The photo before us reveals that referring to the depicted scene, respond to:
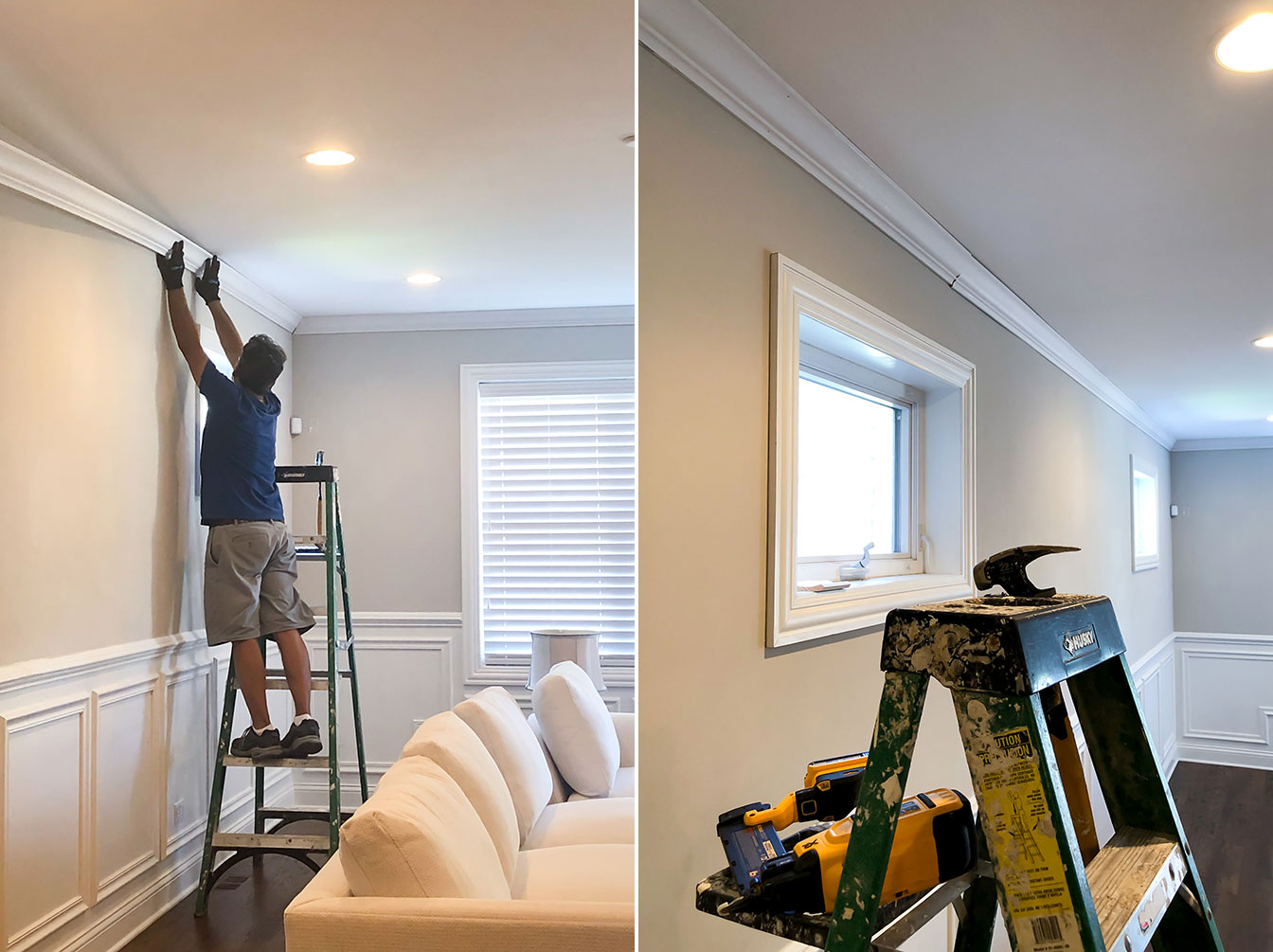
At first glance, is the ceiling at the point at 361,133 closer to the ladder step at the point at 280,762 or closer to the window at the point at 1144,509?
the ladder step at the point at 280,762

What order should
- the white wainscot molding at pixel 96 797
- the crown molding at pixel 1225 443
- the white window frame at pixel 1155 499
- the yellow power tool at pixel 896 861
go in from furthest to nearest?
1. the white window frame at pixel 1155 499
2. the crown molding at pixel 1225 443
3. the yellow power tool at pixel 896 861
4. the white wainscot molding at pixel 96 797

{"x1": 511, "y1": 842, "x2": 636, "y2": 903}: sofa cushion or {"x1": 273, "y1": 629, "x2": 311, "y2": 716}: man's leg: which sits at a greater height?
{"x1": 273, "y1": 629, "x2": 311, "y2": 716}: man's leg

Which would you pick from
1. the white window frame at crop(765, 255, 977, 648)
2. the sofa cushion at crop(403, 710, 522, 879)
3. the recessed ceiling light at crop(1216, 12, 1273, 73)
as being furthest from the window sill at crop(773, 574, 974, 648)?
the recessed ceiling light at crop(1216, 12, 1273, 73)

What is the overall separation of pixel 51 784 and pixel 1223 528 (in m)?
1.56

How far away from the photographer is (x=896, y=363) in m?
1.07

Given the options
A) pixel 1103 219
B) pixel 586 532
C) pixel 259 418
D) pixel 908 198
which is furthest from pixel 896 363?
pixel 259 418

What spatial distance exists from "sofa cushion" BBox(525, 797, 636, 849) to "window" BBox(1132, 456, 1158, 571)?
3.50 ft

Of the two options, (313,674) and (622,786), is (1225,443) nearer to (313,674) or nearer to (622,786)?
(622,786)

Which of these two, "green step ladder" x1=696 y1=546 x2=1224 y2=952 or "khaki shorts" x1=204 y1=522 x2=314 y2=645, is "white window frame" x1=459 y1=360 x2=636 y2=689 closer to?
"khaki shorts" x1=204 y1=522 x2=314 y2=645

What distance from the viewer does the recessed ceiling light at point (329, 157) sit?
1.74ft

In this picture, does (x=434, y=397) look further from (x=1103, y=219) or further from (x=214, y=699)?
(x=1103, y=219)

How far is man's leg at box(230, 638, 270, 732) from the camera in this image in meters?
0.44

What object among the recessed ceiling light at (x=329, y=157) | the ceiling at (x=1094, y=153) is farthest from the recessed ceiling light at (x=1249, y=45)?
the recessed ceiling light at (x=329, y=157)

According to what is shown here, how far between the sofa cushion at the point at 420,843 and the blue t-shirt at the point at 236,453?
0.20 meters
